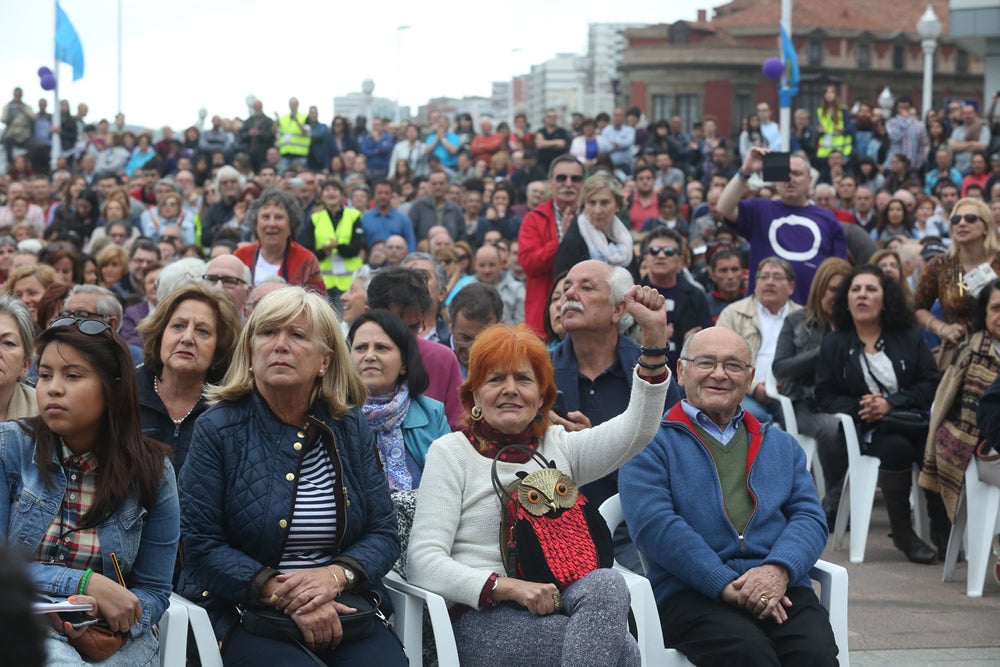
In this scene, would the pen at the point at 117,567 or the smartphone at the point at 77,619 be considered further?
the pen at the point at 117,567

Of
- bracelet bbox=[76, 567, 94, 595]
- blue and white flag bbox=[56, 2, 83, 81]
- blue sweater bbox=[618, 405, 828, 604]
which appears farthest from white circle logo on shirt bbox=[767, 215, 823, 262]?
blue and white flag bbox=[56, 2, 83, 81]

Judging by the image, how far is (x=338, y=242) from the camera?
12.6 meters

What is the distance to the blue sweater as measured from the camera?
4.57 meters

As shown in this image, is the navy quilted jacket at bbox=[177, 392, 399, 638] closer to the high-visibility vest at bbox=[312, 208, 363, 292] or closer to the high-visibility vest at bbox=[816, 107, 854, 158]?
the high-visibility vest at bbox=[312, 208, 363, 292]

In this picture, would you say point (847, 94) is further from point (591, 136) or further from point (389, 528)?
point (389, 528)

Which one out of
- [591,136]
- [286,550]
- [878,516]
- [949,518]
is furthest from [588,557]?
[591,136]

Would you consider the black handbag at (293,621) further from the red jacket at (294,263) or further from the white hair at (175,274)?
the red jacket at (294,263)

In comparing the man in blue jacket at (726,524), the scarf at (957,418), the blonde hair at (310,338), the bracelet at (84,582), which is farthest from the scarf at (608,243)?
the bracelet at (84,582)

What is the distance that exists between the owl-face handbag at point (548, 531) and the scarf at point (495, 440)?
0.12m

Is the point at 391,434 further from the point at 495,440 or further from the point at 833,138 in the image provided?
the point at 833,138

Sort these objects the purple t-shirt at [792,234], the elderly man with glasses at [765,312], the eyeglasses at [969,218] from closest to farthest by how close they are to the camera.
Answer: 1. the eyeglasses at [969,218]
2. the elderly man with glasses at [765,312]
3. the purple t-shirt at [792,234]

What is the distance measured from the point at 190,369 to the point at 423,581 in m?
1.29

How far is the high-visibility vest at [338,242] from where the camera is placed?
41.4 feet

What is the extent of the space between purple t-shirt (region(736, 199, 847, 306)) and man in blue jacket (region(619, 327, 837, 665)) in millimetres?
4374
